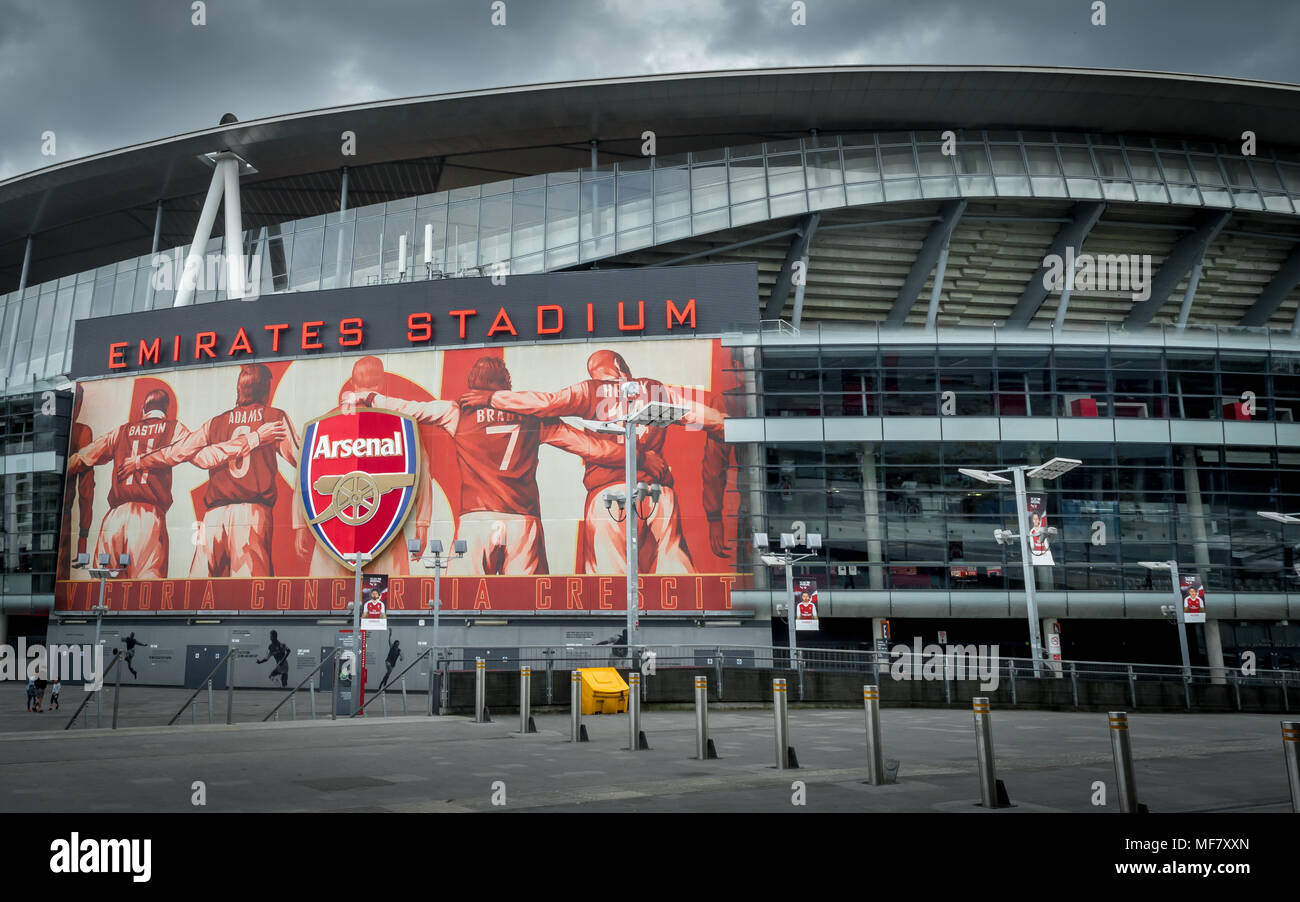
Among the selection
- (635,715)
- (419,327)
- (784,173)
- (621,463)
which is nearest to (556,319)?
(419,327)

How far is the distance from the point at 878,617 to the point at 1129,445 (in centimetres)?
1242

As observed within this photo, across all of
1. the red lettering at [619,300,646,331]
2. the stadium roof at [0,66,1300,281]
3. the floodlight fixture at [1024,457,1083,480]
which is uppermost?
the stadium roof at [0,66,1300,281]

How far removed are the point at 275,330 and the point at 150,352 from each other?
6774mm

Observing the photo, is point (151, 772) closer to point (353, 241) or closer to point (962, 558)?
point (962, 558)

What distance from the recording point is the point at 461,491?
41.3 m

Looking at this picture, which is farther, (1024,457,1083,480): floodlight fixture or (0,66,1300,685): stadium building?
(0,66,1300,685): stadium building

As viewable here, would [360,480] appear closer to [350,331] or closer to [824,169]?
[350,331]

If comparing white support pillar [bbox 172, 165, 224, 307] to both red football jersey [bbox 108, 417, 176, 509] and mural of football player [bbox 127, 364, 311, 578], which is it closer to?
red football jersey [bbox 108, 417, 176, 509]

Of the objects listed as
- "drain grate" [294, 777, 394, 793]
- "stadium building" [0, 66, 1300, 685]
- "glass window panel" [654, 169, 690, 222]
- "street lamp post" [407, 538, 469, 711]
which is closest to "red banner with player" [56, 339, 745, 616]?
"stadium building" [0, 66, 1300, 685]

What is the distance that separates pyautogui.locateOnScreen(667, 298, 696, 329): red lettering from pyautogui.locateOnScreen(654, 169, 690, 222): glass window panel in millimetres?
6619

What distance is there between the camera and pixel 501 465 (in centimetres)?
4125

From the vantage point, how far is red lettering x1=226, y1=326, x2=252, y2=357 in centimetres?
4525
